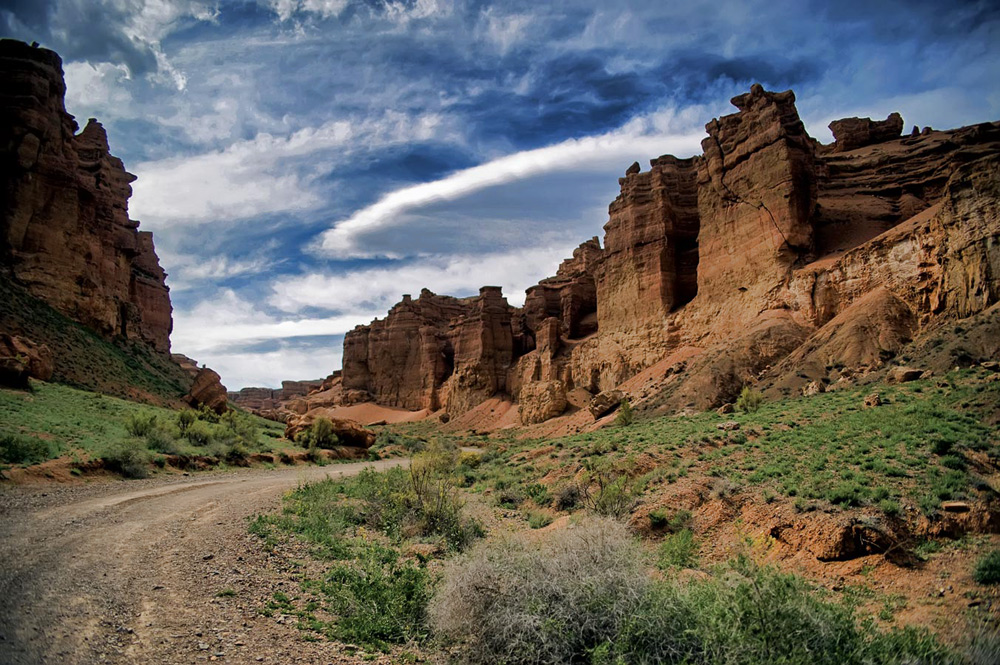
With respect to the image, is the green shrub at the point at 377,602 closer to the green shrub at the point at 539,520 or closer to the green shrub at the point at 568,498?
the green shrub at the point at 539,520

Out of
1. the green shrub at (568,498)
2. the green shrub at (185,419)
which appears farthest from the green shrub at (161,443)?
the green shrub at (568,498)

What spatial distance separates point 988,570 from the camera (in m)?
7.19

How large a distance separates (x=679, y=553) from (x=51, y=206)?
51208mm

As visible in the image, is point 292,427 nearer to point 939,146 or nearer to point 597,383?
point 597,383

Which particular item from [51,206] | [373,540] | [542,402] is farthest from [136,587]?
[542,402]

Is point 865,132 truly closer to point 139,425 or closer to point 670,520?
point 670,520

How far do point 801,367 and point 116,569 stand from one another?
102 ft

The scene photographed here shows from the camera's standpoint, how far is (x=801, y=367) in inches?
1155

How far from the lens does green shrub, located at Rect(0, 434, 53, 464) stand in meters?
15.2

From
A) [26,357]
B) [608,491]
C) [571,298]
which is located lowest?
[608,491]

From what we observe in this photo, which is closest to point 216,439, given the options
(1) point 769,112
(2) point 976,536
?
(2) point 976,536

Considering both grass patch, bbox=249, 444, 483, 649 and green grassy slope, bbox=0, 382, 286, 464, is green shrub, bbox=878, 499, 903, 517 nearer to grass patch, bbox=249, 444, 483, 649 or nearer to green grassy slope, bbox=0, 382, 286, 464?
grass patch, bbox=249, 444, 483, 649

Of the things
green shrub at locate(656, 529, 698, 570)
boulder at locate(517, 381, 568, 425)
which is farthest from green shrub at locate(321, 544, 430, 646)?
boulder at locate(517, 381, 568, 425)

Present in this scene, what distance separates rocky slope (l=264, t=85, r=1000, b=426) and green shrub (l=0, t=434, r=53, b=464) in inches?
1205
